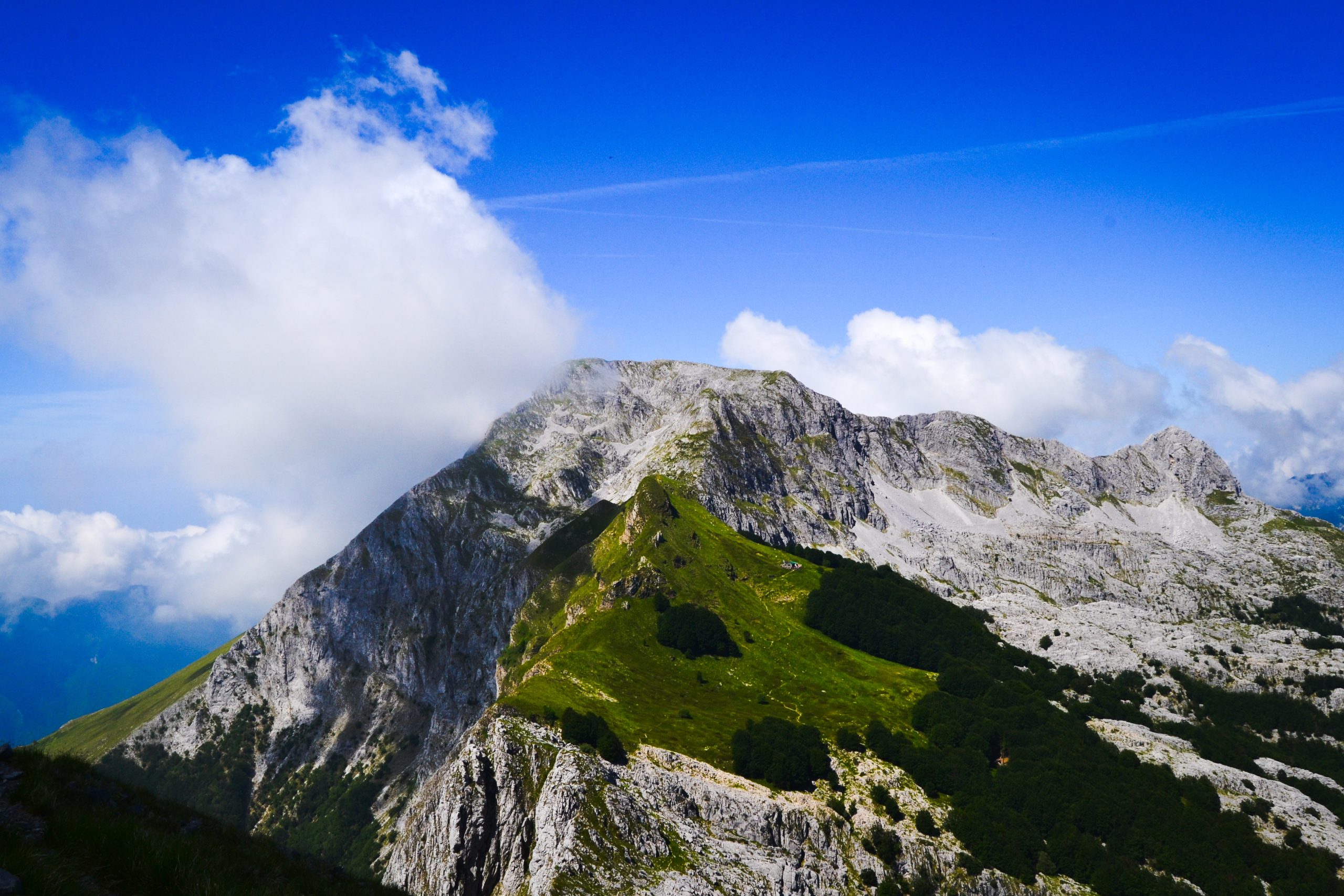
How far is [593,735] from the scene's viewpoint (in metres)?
109

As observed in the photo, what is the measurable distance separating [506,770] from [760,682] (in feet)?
247

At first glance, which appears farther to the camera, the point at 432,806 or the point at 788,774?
the point at 788,774

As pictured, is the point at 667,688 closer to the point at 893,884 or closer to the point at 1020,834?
the point at 893,884

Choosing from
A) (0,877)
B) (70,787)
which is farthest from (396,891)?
(0,877)

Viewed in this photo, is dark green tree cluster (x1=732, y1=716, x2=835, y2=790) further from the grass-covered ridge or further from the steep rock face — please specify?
the grass-covered ridge

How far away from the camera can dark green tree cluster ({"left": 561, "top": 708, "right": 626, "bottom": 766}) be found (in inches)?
4168

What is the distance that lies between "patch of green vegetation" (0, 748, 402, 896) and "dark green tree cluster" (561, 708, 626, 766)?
285 feet

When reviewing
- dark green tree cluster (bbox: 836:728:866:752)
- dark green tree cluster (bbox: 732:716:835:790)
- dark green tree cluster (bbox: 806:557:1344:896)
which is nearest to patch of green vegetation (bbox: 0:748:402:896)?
dark green tree cluster (bbox: 732:716:835:790)

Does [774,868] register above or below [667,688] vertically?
below

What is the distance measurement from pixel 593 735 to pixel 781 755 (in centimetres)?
3216

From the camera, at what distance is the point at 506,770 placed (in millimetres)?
101125

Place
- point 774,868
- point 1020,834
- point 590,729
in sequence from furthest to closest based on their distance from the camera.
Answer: point 1020,834 < point 590,729 < point 774,868

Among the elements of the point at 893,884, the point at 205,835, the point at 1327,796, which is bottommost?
the point at 893,884

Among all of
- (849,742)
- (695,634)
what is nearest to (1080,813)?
(849,742)
